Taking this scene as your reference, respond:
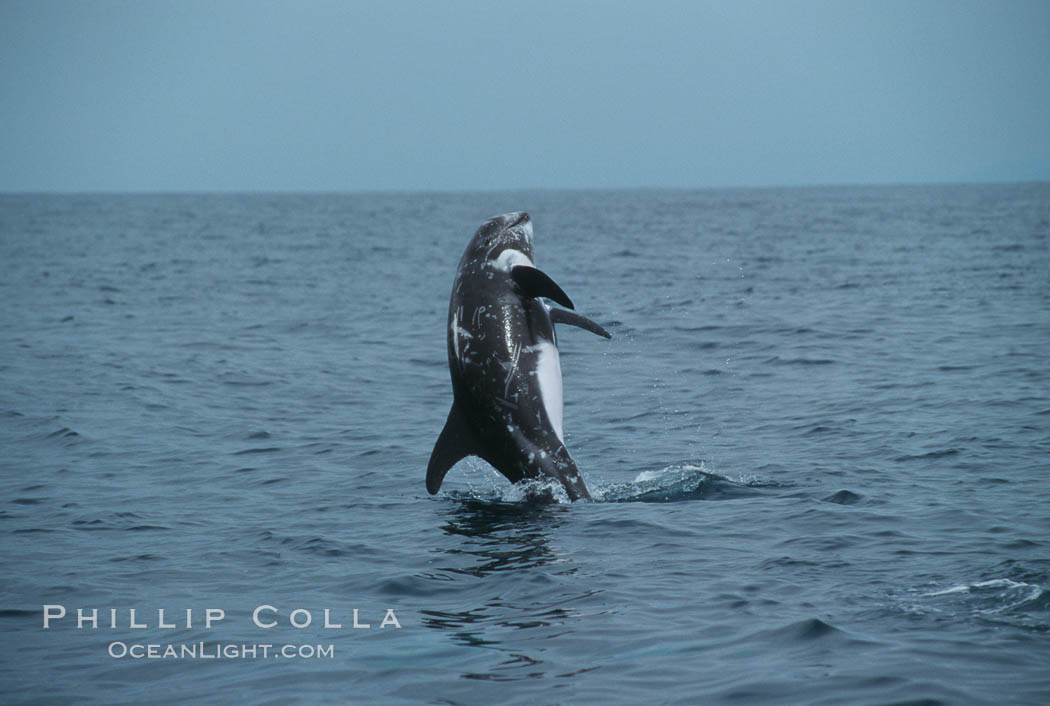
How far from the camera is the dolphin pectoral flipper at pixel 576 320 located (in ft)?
35.2

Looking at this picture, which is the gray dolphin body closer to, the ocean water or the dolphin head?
the dolphin head

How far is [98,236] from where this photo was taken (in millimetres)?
83750

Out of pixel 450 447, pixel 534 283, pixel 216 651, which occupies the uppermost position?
pixel 534 283

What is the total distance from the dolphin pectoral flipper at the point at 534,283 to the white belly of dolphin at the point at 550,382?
0.60 metres

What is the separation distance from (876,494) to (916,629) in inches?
158

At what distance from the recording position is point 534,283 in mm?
11375

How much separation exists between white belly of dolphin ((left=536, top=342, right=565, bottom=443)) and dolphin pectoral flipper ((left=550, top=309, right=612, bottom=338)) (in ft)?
1.04

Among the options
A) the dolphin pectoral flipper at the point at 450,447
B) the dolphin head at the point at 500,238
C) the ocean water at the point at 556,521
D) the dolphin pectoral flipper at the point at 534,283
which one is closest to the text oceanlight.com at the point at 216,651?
the ocean water at the point at 556,521

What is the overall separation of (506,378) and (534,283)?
105cm

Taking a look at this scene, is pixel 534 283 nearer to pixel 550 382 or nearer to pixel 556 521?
pixel 550 382

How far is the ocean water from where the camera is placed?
7305 mm

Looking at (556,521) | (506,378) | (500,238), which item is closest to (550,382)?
(506,378)

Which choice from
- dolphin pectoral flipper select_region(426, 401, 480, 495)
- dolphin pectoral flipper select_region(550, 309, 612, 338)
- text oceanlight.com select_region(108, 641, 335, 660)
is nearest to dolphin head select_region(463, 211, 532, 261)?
dolphin pectoral flipper select_region(550, 309, 612, 338)

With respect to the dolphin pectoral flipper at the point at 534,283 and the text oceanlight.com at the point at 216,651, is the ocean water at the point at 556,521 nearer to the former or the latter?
the text oceanlight.com at the point at 216,651
